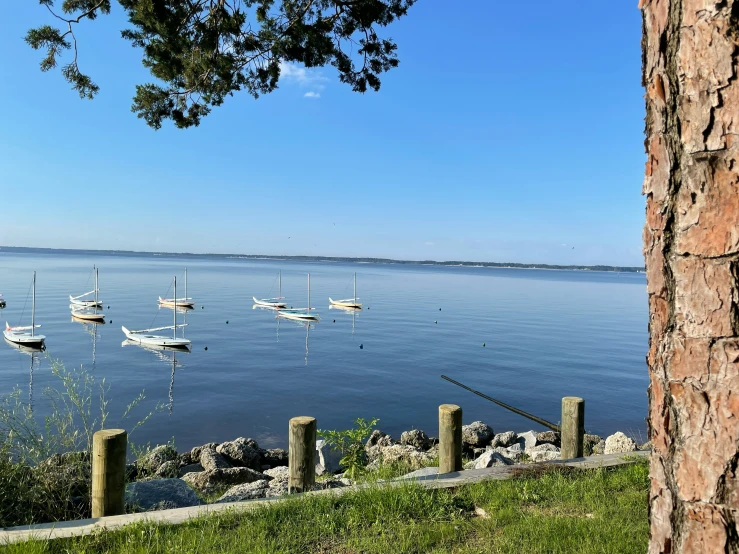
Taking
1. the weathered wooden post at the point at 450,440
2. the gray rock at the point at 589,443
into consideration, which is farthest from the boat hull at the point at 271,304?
the weathered wooden post at the point at 450,440

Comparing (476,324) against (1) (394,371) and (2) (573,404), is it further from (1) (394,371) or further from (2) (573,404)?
(2) (573,404)

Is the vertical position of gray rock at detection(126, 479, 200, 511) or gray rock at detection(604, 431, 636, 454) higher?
gray rock at detection(126, 479, 200, 511)

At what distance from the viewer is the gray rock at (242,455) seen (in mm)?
11446

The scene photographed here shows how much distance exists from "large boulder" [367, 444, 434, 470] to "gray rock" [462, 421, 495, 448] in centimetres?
252

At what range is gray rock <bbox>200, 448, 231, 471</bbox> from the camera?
419 inches

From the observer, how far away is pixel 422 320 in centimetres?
4097

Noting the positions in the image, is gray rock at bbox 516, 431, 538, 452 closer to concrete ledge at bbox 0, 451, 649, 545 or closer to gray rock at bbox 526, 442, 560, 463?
gray rock at bbox 526, 442, 560, 463

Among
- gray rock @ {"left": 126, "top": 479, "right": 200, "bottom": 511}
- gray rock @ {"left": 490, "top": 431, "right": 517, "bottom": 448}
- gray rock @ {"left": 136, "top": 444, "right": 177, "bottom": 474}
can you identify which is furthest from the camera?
gray rock @ {"left": 490, "top": 431, "right": 517, "bottom": 448}

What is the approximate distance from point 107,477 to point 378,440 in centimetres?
967

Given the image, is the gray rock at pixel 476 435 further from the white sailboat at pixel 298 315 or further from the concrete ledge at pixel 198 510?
the white sailboat at pixel 298 315

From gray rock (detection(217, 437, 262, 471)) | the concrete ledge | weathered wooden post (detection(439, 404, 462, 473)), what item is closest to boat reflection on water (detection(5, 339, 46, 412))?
gray rock (detection(217, 437, 262, 471))

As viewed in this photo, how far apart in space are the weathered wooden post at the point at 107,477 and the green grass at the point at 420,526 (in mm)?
648

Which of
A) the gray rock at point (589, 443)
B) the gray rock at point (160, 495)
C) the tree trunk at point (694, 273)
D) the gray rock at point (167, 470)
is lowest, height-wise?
the gray rock at point (589, 443)

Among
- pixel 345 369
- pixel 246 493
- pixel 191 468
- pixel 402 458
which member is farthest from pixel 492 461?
pixel 345 369
